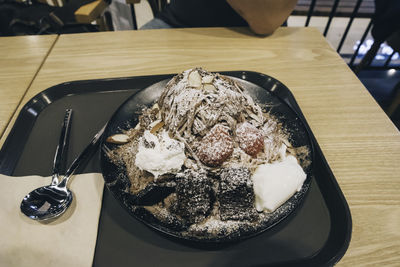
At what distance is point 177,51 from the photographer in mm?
1873

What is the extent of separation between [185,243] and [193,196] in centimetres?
19

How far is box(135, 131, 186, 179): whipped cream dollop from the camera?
1.02m

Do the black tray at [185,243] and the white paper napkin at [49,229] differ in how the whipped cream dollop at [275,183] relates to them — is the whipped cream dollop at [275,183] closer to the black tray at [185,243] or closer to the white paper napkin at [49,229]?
the black tray at [185,243]

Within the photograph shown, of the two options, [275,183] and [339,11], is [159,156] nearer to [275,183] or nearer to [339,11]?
[275,183]

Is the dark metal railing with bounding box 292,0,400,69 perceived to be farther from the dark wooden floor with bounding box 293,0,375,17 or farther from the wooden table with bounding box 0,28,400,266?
the wooden table with bounding box 0,28,400,266

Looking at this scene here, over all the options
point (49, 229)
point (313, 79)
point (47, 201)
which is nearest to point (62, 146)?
point (47, 201)

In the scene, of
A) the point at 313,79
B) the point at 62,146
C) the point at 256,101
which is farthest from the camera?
the point at 313,79

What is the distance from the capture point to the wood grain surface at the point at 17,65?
1473 mm

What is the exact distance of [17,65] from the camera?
5.69 feet

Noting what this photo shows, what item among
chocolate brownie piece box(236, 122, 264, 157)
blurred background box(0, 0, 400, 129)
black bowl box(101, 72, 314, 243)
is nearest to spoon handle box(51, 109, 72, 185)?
black bowl box(101, 72, 314, 243)

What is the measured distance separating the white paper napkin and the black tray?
5 cm

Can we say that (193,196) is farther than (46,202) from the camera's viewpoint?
No

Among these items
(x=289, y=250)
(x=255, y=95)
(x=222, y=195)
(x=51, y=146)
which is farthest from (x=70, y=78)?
(x=289, y=250)

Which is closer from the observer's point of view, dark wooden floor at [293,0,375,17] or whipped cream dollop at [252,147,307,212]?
whipped cream dollop at [252,147,307,212]
